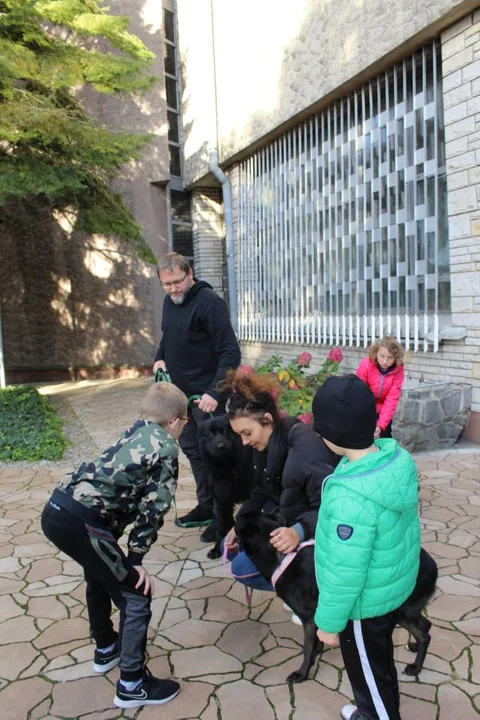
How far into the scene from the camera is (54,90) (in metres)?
8.30

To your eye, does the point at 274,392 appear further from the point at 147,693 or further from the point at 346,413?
the point at 147,693

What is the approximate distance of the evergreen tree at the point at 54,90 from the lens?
6805mm

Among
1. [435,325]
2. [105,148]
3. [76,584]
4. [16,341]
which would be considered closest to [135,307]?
[16,341]

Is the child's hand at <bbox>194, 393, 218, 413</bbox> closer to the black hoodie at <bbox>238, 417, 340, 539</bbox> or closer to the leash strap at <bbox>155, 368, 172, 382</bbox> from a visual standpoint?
the leash strap at <bbox>155, 368, 172, 382</bbox>

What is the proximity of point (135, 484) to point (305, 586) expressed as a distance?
2.64 feet

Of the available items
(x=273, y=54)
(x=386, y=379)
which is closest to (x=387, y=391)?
(x=386, y=379)

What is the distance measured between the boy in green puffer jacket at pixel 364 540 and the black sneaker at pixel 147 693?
0.91 meters

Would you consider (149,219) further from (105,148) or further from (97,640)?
(97,640)

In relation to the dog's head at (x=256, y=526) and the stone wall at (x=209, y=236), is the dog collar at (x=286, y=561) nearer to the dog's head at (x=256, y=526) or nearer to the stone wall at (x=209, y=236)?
the dog's head at (x=256, y=526)

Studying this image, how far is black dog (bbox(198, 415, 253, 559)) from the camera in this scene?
11.4ft

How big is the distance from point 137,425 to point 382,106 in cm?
660

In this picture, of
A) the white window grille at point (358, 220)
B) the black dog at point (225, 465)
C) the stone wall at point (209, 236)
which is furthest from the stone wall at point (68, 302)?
the black dog at point (225, 465)

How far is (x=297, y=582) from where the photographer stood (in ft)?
7.93

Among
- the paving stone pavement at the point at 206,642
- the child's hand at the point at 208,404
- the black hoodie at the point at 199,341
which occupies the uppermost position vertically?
the black hoodie at the point at 199,341
